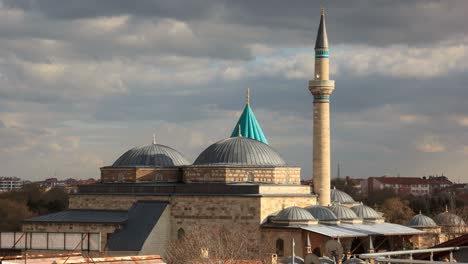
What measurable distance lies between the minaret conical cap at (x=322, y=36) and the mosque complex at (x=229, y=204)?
0.10 m

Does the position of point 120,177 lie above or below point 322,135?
below

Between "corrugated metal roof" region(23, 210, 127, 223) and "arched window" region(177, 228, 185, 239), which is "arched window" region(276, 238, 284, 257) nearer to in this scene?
"arched window" region(177, 228, 185, 239)

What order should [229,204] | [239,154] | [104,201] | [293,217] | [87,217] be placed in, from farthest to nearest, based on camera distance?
1. [104,201]
2. [239,154]
3. [87,217]
4. [229,204]
5. [293,217]

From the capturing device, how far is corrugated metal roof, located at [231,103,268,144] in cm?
5241

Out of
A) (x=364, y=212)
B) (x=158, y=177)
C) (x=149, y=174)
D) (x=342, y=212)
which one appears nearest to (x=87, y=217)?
(x=149, y=174)

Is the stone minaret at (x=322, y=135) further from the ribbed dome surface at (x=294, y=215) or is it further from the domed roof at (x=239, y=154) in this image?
the ribbed dome surface at (x=294, y=215)

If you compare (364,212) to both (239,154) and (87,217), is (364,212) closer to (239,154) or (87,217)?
(239,154)

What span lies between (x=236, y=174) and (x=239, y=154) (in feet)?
3.79

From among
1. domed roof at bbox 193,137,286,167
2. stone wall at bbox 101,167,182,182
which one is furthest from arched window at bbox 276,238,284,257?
stone wall at bbox 101,167,182,182

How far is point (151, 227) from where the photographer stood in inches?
1612

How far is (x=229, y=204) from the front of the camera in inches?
1599

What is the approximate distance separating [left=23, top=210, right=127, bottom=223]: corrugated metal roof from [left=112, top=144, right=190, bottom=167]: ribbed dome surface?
280 centimetres

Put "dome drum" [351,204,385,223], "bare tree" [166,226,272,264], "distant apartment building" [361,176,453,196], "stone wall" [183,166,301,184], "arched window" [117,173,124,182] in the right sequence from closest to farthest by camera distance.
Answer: "bare tree" [166,226,272,264] < "stone wall" [183,166,301,184] < "dome drum" [351,204,385,223] < "arched window" [117,173,124,182] < "distant apartment building" [361,176,453,196]

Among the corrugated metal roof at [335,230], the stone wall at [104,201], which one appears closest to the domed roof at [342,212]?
the corrugated metal roof at [335,230]
